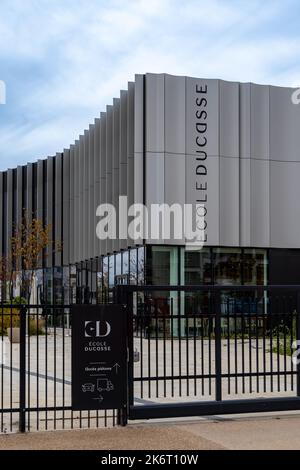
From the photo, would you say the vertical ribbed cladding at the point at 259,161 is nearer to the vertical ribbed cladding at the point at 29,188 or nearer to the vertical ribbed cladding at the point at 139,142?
the vertical ribbed cladding at the point at 139,142

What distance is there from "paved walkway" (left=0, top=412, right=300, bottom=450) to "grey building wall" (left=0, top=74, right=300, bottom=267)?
20259 millimetres

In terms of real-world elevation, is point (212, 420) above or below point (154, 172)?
below

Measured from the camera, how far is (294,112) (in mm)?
33125

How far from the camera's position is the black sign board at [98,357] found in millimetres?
10594

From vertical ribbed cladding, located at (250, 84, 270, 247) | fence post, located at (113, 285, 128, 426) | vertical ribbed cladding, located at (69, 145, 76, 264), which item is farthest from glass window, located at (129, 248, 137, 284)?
fence post, located at (113, 285, 128, 426)

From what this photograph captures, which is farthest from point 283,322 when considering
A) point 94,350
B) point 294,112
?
point 294,112

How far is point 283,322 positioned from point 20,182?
143 feet

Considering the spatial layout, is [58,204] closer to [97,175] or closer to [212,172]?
[97,175]

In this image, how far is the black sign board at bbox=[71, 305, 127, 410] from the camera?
417 inches

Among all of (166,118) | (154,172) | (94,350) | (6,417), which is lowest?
(6,417)

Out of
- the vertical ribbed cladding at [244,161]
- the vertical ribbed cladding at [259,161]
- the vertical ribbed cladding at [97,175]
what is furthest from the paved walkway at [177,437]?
the vertical ribbed cladding at [97,175]

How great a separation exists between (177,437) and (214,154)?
22894 millimetres

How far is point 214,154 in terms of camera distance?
31.7m
